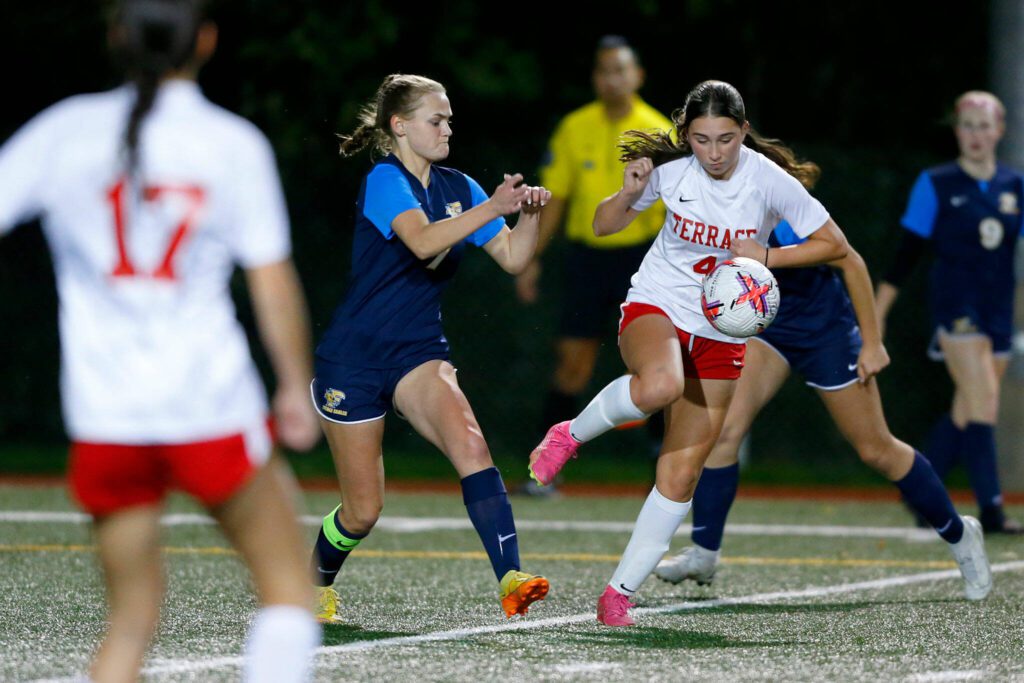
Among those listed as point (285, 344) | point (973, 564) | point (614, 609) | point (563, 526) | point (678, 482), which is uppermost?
point (285, 344)

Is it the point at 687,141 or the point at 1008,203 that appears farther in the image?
the point at 1008,203

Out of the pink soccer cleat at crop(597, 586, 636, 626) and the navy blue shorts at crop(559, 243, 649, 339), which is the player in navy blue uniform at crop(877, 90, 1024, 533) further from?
the pink soccer cleat at crop(597, 586, 636, 626)

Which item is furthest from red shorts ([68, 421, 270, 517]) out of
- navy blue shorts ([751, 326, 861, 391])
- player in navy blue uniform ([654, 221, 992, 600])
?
navy blue shorts ([751, 326, 861, 391])

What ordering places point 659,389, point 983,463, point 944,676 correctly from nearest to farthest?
1. point 944,676
2. point 659,389
3. point 983,463

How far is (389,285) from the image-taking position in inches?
232

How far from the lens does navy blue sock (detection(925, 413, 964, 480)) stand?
30.8ft

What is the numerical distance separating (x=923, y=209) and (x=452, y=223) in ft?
13.3

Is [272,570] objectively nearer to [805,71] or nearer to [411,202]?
[411,202]

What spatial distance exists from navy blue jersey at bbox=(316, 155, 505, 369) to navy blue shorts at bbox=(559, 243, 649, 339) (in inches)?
192

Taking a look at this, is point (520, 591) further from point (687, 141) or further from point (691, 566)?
point (687, 141)

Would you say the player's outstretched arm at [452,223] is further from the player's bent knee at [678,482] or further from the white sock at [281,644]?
the white sock at [281,644]

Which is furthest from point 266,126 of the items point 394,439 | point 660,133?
point 660,133

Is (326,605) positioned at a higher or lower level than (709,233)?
lower

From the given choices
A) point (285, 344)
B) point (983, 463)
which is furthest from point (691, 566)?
point (285, 344)
